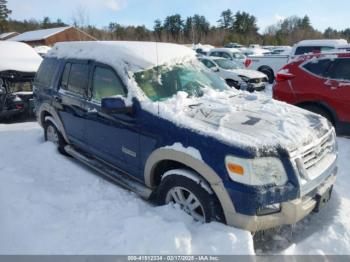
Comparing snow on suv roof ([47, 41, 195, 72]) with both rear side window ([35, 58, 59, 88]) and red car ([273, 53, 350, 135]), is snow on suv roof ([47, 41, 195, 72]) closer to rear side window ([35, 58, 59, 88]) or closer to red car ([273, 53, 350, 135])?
rear side window ([35, 58, 59, 88])

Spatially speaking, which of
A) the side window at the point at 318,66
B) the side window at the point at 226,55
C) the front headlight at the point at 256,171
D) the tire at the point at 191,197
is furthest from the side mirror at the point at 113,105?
the side window at the point at 226,55

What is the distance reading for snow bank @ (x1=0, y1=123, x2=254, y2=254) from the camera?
2.90 metres

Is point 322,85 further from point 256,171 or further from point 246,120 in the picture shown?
point 256,171

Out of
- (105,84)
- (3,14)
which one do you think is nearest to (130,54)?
(105,84)

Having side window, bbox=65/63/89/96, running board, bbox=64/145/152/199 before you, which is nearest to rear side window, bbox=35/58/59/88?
side window, bbox=65/63/89/96

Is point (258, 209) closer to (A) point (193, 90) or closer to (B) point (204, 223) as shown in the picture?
(B) point (204, 223)

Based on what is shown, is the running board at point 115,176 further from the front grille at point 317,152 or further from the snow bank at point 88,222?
the front grille at point 317,152

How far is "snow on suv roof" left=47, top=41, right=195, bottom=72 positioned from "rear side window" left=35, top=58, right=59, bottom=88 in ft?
1.62

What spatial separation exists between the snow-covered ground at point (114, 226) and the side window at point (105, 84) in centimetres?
110

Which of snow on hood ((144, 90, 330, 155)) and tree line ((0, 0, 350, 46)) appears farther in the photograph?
tree line ((0, 0, 350, 46))

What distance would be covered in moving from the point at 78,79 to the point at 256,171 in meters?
3.04

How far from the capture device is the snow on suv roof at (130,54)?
13.1 ft

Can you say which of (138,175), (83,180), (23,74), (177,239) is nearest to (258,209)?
(177,239)

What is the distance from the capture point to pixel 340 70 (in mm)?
6082
